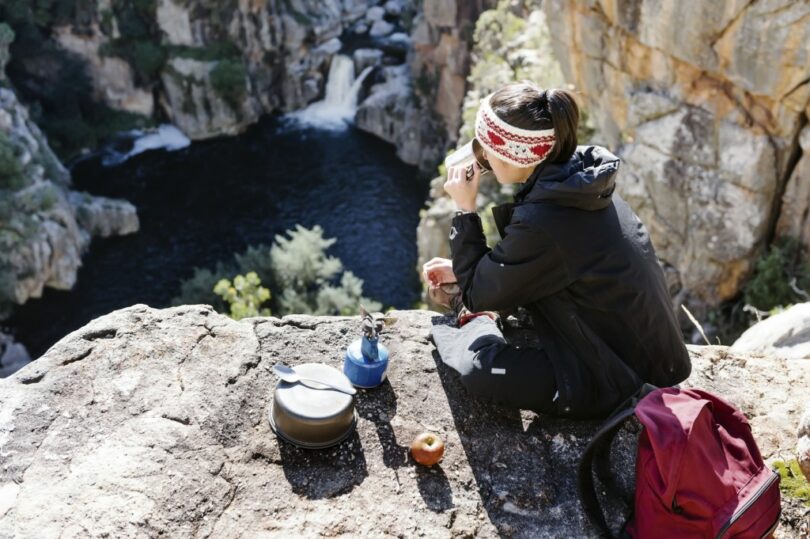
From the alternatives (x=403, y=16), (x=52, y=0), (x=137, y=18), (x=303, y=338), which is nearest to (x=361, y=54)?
(x=403, y=16)

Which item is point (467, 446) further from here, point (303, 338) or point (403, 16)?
point (403, 16)

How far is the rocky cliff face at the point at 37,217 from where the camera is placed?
95.1 feet

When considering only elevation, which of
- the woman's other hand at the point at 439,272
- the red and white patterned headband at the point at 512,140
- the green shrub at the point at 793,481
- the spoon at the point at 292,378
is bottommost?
the green shrub at the point at 793,481

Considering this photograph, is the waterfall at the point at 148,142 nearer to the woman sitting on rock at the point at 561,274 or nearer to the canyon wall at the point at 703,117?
the canyon wall at the point at 703,117

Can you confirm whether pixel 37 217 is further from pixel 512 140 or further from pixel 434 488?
pixel 512 140

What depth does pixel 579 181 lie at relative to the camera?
3.50 meters

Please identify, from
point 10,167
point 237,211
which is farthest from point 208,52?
point 10,167

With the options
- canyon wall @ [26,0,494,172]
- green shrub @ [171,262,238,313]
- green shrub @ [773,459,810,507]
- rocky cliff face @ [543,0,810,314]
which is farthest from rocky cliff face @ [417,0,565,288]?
green shrub @ [773,459,810,507]

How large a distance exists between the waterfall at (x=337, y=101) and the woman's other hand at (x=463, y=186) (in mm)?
38438

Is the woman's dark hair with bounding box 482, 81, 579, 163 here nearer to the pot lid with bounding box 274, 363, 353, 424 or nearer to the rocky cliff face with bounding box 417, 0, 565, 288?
the pot lid with bounding box 274, 363, 353, 424

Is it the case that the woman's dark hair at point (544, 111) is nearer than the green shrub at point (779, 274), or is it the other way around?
the woman's dark hair at point (544, 111)

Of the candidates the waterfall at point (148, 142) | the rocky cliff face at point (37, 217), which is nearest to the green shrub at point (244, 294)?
the rocky cliff face at point (37, 217)

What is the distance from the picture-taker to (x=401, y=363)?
14.8ft

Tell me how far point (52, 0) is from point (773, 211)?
1571 inches
